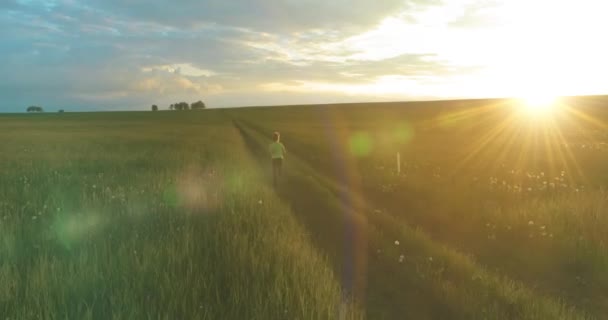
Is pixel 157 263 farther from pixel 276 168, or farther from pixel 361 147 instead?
pixel 361 147

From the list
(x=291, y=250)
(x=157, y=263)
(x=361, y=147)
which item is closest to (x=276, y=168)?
(x=291, y=250)

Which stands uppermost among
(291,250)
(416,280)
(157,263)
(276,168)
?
(157,263)

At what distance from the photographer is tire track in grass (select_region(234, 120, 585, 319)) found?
5266 millimetres

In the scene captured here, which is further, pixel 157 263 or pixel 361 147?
pixel 361 147

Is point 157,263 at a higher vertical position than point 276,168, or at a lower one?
higher

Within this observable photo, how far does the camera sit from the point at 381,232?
8.69 m

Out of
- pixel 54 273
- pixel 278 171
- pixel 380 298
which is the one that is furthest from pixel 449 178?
pixel 54 273

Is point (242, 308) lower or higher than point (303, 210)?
higher

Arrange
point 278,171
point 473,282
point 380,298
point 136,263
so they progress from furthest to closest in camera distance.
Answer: point 278,171 < point 473,282 < point 380,298 < point 136,263

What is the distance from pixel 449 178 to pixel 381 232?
825cm

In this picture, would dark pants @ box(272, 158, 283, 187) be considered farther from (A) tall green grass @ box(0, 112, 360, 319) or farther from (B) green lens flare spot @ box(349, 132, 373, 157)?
(B) green lens flare spot @ box(349, 132, 373, 157)

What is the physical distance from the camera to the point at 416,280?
247 inches

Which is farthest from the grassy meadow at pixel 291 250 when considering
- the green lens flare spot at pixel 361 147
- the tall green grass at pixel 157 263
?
the green lens flare spot at pixel 361 147

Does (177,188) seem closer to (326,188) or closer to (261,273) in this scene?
(261,273)
